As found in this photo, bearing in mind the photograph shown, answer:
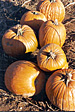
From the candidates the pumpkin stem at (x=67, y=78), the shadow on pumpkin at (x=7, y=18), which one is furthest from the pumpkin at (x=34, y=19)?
the pumpkin stem at (x=67, y=78)

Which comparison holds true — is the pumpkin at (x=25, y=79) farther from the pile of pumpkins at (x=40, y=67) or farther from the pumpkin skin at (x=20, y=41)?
the pumpkin skin at (x=20, y=41)

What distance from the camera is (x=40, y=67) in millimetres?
4059

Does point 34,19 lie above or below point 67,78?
above

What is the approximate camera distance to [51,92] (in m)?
3.75

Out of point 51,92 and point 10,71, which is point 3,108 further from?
point 51,92

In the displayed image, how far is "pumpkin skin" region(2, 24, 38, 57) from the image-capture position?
4.80 metres

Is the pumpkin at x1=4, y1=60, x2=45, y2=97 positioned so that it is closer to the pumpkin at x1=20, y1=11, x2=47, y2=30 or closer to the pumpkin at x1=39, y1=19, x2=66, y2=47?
the pumpkin at x1=39, y1=19, x2=66, y2=47

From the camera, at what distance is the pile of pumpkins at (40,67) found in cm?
363

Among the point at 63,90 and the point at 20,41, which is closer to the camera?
the point at 63,90

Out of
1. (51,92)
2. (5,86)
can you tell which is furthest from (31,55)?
(51,92)

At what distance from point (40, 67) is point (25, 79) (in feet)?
1.57

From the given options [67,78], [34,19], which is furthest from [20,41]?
[67,78]

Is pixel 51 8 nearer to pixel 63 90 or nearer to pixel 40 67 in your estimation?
pixel 40 67

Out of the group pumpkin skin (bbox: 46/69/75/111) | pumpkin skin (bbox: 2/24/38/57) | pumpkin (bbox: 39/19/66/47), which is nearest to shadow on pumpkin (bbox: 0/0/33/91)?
pumpkin skin (bbox: 2/24/38/57)
